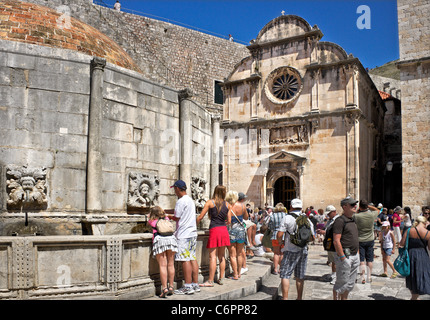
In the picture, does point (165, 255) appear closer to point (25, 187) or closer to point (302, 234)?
point (302, 234)

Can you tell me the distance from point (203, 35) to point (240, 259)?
3328 cm

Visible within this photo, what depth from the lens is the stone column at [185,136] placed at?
328 inches

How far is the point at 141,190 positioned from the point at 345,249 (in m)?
3.73

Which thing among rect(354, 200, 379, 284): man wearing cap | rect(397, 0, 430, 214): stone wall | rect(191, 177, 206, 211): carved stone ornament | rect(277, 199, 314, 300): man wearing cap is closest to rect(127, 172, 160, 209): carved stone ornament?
rect(191, 177, 206, 211): carved stone ornament

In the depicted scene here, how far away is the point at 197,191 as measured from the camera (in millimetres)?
8938

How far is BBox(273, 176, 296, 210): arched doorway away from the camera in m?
26.2

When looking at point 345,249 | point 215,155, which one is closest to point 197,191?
point 215,155

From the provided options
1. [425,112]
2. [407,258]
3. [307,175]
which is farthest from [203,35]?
[407,258]

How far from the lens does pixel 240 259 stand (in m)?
7.45

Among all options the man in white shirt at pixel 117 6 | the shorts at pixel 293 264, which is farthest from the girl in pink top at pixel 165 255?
the man in white shirt at pixel 117 6

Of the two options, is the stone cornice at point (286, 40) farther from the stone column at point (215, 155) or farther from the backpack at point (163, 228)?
the backpack at point (163, 228)

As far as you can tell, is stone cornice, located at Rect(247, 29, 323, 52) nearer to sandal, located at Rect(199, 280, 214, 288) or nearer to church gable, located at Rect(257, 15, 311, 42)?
church gable, located at Rect(257, 15, 311, 42)

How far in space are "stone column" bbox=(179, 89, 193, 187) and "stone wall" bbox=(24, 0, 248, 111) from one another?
22.1m

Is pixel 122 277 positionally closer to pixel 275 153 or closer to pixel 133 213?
pixel 133 213
